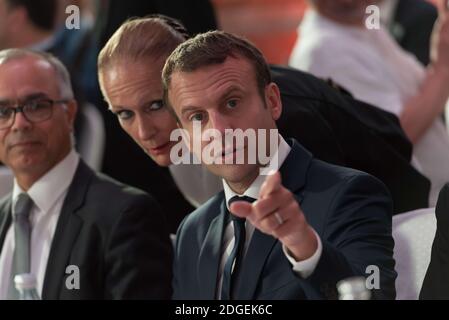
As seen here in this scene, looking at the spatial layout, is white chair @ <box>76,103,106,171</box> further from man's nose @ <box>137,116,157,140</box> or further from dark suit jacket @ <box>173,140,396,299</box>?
dark suit jacket @ <box>173,140,396,299</box>

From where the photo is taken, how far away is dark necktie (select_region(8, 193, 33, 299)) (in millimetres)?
1364

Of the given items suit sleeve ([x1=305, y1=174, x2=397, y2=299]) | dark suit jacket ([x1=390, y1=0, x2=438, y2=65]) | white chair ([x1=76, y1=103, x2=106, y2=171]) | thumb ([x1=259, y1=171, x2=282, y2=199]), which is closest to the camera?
thumb ([x1=259, y1=171, x2=282, y2=199])

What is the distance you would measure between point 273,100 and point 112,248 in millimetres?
315

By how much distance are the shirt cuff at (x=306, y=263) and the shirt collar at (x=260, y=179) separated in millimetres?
129

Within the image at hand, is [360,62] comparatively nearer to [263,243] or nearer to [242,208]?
[263,243]

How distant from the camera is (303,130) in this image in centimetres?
135

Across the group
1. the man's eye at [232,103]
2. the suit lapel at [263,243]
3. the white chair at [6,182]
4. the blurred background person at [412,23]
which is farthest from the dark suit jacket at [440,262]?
the blurred background person at [412,23]

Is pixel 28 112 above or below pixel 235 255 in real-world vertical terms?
above

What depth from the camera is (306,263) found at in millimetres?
1013

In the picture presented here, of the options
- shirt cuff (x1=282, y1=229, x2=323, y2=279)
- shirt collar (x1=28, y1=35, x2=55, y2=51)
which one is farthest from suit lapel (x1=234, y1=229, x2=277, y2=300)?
shirt collar (x1=28, y1=35, x2=55, y2=51)

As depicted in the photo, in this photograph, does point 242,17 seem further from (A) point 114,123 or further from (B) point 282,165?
(B) point 282,165

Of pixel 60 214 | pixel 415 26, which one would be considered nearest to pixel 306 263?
pixel 60 214

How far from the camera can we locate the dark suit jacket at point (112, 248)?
4.30 ft


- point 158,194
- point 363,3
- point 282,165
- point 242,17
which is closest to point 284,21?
point 242,17
